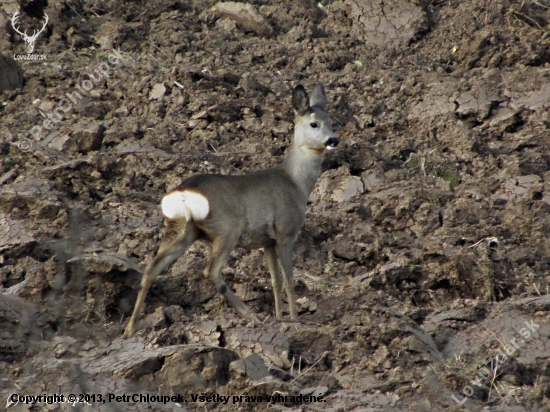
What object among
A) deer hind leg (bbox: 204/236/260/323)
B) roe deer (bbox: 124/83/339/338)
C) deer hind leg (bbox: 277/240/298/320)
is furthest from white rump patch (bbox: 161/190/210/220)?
deer hind leg (bbox: 277/240/298/320)

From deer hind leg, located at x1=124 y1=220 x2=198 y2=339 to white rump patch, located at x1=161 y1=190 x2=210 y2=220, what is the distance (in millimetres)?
91

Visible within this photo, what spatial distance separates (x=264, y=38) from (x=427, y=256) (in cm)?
575

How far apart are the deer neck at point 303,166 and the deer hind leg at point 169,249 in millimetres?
1488

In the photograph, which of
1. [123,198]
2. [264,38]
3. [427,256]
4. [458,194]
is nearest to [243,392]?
[427,256]

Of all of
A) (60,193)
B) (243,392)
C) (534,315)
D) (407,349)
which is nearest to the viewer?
(243,392)

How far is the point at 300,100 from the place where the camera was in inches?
364

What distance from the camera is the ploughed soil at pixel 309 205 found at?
6.65 metres

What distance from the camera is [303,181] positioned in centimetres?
880

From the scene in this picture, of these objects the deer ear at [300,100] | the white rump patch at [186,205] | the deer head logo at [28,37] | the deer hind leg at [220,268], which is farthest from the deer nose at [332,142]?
the deer head logo at [28,37]

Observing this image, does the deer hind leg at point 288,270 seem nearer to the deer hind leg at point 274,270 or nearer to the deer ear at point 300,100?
the deer hind leg at point 274,270

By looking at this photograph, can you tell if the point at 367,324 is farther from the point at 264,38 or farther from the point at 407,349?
the point at 264,38

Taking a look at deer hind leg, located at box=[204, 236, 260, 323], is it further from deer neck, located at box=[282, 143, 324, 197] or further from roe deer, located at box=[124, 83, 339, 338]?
deer neck, located at box=[282, 143, 324, 197]

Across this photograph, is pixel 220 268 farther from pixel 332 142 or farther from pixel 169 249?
pixel 332 142

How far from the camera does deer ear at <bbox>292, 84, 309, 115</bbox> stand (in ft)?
30.1
